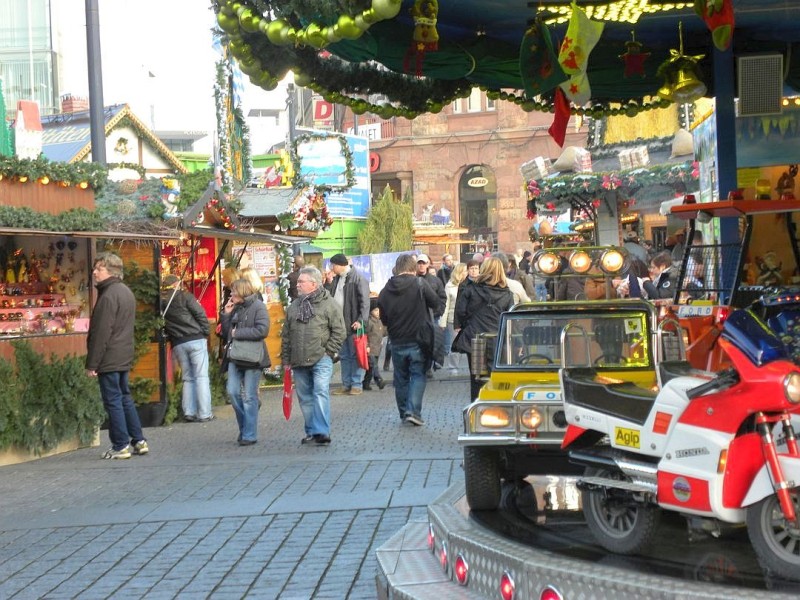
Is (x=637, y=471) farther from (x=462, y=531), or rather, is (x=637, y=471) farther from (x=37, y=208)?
(x=37, y=208)

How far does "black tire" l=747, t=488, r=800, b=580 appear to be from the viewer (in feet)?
14.4

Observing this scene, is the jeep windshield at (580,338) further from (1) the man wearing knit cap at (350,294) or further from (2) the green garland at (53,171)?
(1) the man wearing knit cap at (350,294)

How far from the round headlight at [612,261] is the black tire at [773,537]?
15.0 feet

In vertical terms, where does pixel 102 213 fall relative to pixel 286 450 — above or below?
above

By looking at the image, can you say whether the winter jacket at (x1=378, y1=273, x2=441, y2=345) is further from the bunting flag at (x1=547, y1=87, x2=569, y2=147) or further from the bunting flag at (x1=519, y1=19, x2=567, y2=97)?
the bunting flag at (x1=519, y1=19, x2=567, y2=97)

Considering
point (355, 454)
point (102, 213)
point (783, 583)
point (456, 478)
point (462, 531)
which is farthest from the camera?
point (102, 213)

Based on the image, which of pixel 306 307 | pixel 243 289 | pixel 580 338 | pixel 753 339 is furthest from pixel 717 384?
pixel 243 289

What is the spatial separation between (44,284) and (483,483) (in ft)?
27.4

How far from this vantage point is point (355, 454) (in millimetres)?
11570

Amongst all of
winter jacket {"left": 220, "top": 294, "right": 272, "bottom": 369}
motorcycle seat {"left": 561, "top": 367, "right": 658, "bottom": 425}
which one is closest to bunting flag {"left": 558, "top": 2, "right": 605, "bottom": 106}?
motorcycle seat {"left": 561, "top": 367, "right": 658, "bottom": 425}

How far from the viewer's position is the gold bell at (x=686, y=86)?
9891 mm

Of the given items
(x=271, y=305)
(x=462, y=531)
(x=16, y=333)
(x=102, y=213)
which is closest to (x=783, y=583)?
(x=462, y=531)

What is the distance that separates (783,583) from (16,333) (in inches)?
383

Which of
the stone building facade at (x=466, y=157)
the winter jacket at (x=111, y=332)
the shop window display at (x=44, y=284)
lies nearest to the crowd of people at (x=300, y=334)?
the winter jacket at (x=111, y=332)
